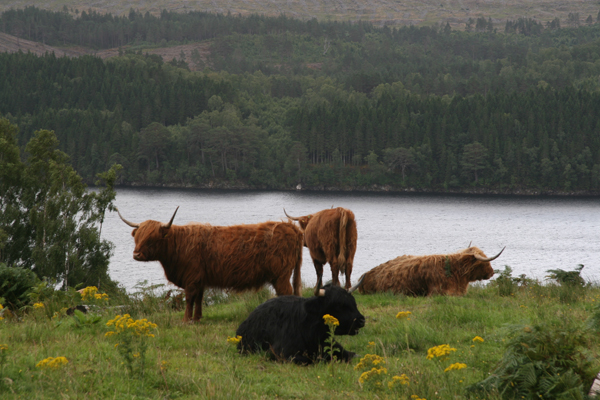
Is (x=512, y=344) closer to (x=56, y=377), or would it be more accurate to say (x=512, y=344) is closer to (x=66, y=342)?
(x=56, y=377)

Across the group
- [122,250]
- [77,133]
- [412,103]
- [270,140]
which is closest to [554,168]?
[412,103]

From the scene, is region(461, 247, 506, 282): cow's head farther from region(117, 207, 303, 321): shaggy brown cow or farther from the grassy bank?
region(117, 207, 303, 321): shaggy brown cow

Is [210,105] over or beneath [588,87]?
beneath

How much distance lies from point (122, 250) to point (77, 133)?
89.4 meters

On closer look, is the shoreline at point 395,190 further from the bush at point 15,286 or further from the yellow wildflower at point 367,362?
the yellow wildflower at point 367,362

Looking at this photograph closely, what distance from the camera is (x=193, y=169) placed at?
11825cm

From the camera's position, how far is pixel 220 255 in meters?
7.75

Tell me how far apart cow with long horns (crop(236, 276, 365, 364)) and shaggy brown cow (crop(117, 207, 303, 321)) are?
69.4 inches

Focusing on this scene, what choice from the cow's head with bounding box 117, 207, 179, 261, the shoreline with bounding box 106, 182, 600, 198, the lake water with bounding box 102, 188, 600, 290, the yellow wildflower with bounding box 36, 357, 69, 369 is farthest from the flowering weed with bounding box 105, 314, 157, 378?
the shoreline with bounding box 106, 182, 600, 198

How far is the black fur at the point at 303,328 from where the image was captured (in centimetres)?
572

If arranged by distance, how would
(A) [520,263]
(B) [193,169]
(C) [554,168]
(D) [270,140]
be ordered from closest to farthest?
(A) [520,263] < (C) [554,168] < (B) [193,169] < (D) [270,140]

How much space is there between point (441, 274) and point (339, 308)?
449 cm

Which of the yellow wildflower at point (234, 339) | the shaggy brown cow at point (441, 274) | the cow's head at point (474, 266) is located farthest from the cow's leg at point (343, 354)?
the cow's head at point (474, 266)

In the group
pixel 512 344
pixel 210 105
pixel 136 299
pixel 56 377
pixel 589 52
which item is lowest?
pixel 136 299
